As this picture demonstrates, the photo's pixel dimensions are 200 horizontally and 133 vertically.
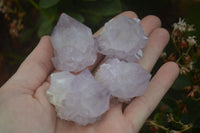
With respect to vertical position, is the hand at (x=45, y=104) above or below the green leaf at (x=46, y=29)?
below

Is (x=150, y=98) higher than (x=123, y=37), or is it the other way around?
(x=123, y=37)

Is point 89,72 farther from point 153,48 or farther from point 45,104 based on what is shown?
point 153,48

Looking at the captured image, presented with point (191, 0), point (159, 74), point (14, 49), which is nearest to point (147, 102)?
point (159, 74)

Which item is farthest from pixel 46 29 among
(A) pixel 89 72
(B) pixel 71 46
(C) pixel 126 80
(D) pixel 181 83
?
(D) pixel 181 83

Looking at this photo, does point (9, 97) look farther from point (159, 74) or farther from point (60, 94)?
point (159, 74)

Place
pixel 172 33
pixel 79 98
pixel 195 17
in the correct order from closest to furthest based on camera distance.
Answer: pixel 79 98, pixel 172 33, pixel 195 17

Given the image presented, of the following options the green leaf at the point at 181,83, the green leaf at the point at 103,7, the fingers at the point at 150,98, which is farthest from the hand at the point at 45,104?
the green leaf at the point at 103,7

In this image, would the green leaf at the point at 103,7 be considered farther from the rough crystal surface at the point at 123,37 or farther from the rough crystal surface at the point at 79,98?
the rough crystal surface at the point at 79,98
